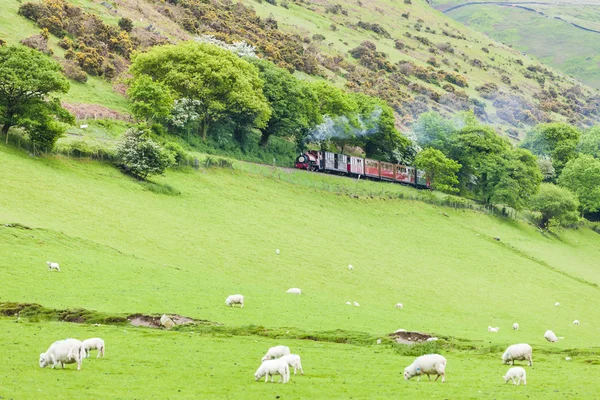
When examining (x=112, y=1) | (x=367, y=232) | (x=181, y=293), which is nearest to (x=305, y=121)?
(x=367, y=232)

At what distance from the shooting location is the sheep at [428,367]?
88.2 ft

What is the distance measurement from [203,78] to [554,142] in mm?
84240

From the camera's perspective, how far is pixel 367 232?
79.9 m

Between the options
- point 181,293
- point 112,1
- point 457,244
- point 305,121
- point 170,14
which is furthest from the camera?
point 170,14

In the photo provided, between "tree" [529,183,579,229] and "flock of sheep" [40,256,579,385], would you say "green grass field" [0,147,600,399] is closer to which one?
"flock of sheep" [40,256,579,385]

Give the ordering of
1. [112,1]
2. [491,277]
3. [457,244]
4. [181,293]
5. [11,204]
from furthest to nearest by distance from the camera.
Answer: [112,1] → [457,244] → [491,277] → [11,204] → [181,293]

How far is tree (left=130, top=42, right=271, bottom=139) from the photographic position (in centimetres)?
9250

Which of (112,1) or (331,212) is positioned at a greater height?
(112,1)

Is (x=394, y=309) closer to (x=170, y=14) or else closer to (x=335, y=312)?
(x=335, y=312)

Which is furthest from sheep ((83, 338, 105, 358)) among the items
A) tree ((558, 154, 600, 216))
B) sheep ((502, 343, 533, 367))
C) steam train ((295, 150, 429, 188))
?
tree ((558, 154, 600, 216))

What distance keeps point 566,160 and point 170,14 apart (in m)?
79.4

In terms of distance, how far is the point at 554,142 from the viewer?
151375mm

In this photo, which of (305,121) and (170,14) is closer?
(305,121)

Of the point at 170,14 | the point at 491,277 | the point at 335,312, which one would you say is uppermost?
the point at 170,14
